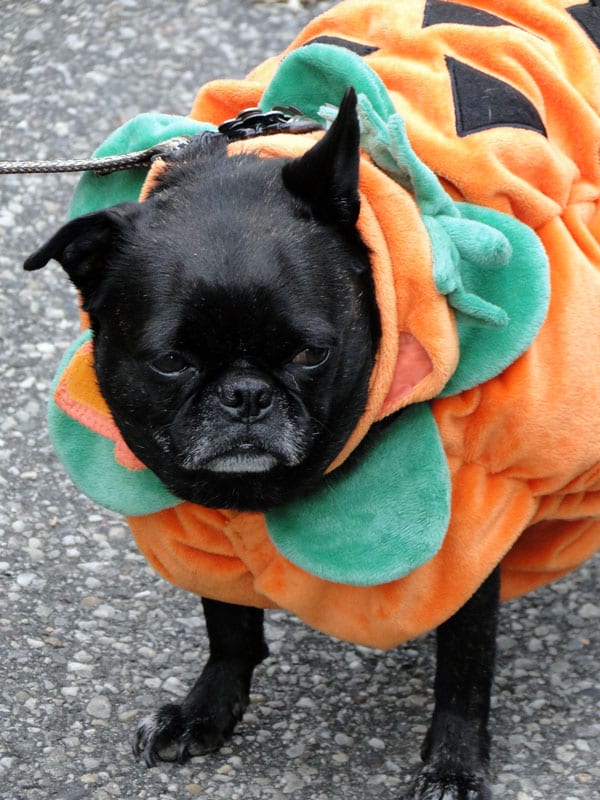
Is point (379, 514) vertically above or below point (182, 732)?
above

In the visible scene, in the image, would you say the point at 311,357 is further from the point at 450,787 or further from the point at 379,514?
the point at 450,787

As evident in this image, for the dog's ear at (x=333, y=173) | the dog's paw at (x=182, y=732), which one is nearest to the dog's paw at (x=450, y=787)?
the dog's paw at (x=182, y=732)

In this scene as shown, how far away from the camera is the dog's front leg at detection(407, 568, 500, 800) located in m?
2.79

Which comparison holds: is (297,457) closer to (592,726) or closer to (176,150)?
(176,150)

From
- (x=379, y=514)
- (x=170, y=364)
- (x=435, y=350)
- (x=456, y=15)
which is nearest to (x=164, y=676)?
(x=379, y=514)

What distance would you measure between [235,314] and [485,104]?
0.75 meters

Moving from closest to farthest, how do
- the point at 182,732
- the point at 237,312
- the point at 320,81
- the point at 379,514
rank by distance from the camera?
the point at 237,312 < the point at 379,514 < the point at 320,81 < the point at 182,732

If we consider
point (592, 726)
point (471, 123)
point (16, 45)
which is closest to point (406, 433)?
point (471, 123)

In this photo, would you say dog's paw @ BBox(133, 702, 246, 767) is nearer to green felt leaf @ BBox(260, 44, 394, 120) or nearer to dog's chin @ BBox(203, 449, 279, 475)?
dog's chin @ BBox(203, 449, 279, 475)

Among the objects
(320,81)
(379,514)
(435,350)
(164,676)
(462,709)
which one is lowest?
(164,676)

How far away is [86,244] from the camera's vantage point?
2.44m

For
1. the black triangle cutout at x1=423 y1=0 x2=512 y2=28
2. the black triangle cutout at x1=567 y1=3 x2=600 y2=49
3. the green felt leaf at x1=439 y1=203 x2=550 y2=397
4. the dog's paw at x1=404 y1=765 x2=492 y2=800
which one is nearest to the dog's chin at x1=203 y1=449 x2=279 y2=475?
the green felt leaf at x1=439 y1=203 x2=550 y2=397

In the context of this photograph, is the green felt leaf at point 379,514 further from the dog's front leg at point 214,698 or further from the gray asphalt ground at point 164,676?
the gray asphalt ground at point 164,676

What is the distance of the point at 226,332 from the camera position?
2277 mm
